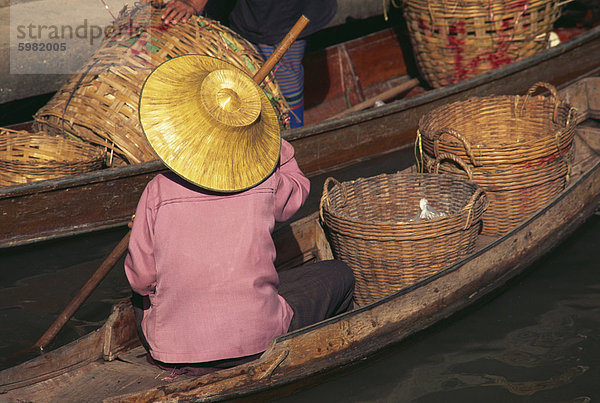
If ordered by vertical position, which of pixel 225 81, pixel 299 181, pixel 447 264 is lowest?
pixel 447 264

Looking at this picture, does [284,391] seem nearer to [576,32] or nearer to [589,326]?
[589,326]

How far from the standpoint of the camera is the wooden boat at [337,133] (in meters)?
4.43

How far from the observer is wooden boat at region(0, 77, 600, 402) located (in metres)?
2.90

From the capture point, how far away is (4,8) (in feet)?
19.5

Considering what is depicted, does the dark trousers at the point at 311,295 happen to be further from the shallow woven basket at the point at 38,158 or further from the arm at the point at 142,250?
the shallow woven basket at the point at 38,158

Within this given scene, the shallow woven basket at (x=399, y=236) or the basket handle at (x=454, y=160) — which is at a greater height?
the basket handle at (x=454, y=160)

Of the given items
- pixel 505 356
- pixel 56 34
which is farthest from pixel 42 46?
pixel 505 356

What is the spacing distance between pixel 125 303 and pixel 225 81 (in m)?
1.15

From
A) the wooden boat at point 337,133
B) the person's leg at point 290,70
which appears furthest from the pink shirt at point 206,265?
the person's leg at point 290,70

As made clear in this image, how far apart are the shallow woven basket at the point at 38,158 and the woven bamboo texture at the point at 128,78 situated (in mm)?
197

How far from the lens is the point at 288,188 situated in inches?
112

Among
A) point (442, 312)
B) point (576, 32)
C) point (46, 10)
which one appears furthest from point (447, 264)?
point (576, 32)

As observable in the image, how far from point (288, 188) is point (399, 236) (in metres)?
0.86

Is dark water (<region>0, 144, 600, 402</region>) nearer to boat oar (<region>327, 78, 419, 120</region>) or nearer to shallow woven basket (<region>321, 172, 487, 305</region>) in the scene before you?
shallow woven basket (<region>321, 172, 487, 305</region>)
